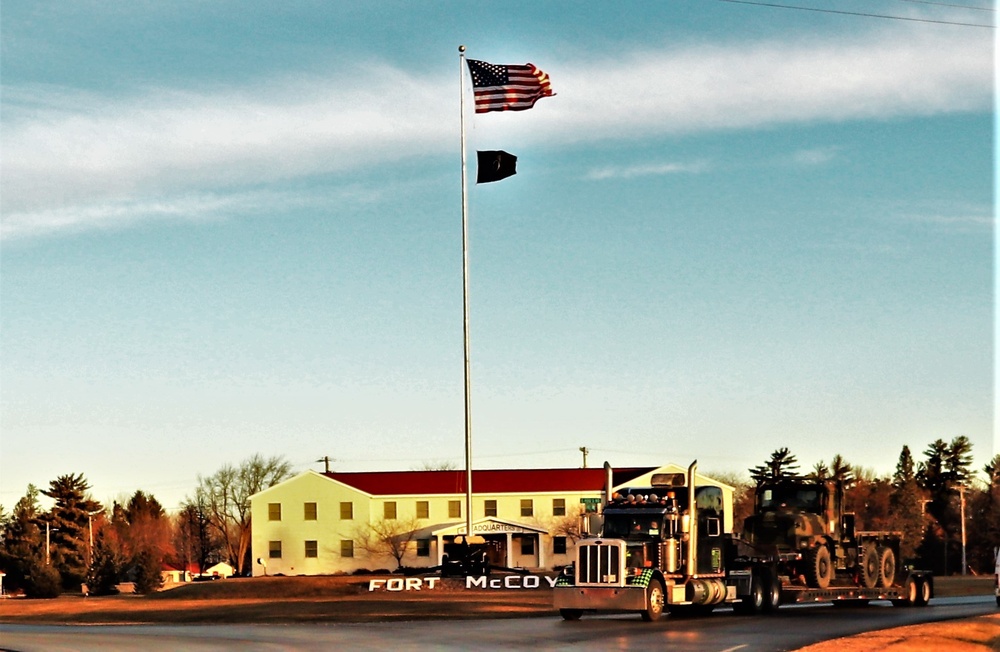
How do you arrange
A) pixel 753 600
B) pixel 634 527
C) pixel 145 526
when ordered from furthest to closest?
pixel 145 526, pixel 753 600, pixel 634 527

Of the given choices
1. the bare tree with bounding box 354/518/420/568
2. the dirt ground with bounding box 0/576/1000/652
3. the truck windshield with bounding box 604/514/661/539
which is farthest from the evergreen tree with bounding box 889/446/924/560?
the truck windshield with bounding box 604/514/661/539

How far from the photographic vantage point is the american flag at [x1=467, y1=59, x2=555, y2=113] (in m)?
43.8

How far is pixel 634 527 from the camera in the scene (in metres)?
33.9

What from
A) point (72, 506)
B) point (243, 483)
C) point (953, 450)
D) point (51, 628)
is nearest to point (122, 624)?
point (51, 628)

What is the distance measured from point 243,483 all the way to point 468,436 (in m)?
85.2

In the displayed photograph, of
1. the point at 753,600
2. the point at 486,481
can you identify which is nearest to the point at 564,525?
the point at 486,481

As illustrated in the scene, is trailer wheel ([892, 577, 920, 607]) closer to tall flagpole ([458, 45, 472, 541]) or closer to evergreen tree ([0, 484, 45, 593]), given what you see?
tall flagpole ([458, 45, 472, 541])

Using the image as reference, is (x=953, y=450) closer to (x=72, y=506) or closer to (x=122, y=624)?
(x=72, y=506)

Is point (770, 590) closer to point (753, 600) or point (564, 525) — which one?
point (753, 600)

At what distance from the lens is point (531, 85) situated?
4394cm

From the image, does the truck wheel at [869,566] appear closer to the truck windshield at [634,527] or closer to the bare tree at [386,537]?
the truck windshield at [634,527]

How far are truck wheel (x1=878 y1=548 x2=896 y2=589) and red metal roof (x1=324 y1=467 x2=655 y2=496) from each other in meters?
59.4

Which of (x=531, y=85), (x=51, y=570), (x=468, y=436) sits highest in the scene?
(x=531, y=85)

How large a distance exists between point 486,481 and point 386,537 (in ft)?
30.6
